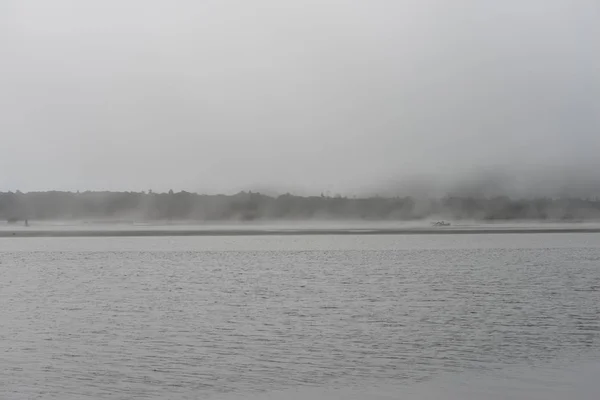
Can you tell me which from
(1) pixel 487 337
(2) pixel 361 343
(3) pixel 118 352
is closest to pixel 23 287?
(3) pixel 118 352

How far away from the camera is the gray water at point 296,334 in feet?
66.5

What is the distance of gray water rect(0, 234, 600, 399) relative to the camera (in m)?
20.3

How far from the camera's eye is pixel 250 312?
3534 centimetres

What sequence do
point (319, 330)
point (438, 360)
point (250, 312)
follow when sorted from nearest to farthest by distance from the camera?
point (438, 360), point (319, 330), point (250, 312)

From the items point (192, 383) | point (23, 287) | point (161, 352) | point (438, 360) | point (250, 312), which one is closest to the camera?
point (192, 383)

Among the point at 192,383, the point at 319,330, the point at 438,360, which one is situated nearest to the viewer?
the point at 192,383

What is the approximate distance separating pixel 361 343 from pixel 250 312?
10.1 meters

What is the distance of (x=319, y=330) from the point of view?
96.9 feet

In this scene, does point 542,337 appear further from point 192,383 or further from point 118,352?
point 118,352

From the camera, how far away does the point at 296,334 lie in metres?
28.5

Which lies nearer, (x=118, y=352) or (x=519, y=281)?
(x=118, y=352)

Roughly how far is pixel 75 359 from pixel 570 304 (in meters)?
26.3

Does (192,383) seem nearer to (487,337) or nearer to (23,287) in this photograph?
(487,337)

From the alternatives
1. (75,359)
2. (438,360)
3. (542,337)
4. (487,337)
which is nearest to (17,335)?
(75,359)
